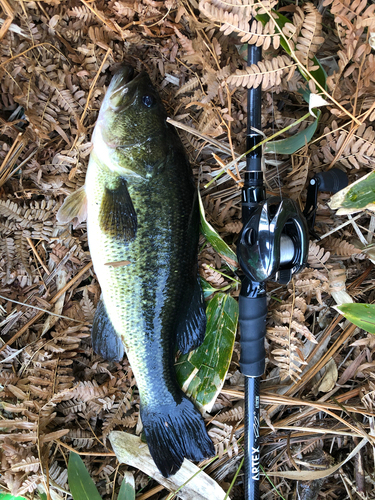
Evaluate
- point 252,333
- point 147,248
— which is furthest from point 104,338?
point 252,333

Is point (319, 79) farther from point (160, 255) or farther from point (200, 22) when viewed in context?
point (160, 255)

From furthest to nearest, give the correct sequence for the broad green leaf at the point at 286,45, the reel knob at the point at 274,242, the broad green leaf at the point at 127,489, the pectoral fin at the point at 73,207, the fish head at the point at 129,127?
the broad green leaf at the point at 127,489, the pectoral fin at the point at 73,207, the fish head at the point at 129,127, the broad green leaf at the point at 286,45, the reel knob at the point at 274,242

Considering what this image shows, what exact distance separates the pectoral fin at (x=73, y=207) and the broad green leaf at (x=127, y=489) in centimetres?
Result: 158

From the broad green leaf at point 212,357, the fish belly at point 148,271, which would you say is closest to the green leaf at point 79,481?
the fish belly at point 148,271

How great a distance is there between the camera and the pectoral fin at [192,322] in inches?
75.9

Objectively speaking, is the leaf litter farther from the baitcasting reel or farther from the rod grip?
the baitcasting reel

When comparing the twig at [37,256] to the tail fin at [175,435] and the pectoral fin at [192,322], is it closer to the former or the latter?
the pectoral fin at [192,322]

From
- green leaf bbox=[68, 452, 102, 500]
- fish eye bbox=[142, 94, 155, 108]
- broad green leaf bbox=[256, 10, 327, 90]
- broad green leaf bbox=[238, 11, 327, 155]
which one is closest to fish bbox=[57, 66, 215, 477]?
fish eye bbox=[142, 94, 155, 108]

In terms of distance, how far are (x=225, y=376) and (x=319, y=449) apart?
2.89 feet

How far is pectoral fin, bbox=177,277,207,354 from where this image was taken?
1.93m

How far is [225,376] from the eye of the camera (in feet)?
6.57

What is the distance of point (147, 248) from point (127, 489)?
1.45 m

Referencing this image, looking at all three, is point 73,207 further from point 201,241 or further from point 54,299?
point 201,241

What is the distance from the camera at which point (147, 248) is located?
176cm
